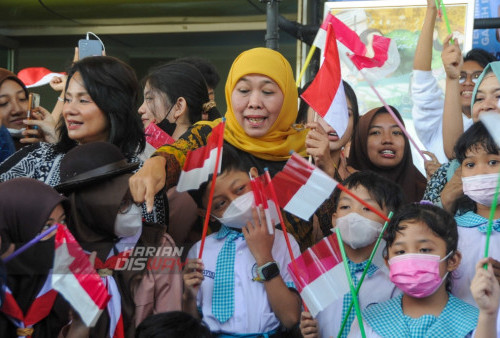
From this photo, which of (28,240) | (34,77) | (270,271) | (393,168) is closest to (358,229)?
(270,271)

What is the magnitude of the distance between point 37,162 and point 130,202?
0.58 metres

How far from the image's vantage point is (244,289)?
11.3 ft

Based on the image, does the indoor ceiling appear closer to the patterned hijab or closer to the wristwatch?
the patterned hijab

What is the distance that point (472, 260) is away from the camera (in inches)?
132

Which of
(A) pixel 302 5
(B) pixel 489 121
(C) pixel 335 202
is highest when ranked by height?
(A) pixel 302 5

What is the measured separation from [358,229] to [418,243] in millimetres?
308

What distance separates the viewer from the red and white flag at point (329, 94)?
383cm

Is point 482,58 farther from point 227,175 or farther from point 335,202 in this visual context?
point 227,175

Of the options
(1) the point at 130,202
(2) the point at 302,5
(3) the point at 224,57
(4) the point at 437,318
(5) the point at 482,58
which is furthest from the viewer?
(3) the point at 224,57

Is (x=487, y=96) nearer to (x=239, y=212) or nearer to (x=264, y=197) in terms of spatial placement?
(x=264, y=197)

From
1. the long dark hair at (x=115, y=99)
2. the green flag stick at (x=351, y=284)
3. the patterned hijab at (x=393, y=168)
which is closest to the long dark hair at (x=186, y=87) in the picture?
the long dark hair at (x=115, y=99)

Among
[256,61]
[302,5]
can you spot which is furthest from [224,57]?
[256,61]

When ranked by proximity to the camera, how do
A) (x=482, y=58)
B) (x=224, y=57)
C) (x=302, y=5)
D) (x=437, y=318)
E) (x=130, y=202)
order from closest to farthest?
(x=437, y=318) < (x=130, y=202) < (x=482, y=58) < (x=302, y=5) < (x=224, y=57)

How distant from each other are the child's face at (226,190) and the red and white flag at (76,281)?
0.63 meters
